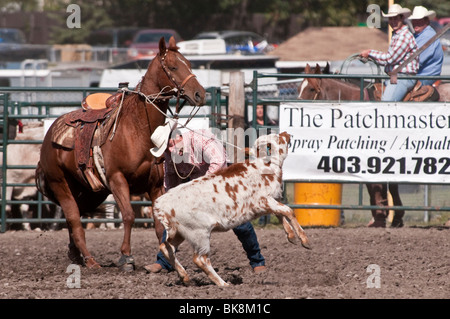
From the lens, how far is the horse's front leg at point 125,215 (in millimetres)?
6914

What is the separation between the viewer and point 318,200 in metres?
10.6

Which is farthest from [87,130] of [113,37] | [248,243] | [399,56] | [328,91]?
[113,37]

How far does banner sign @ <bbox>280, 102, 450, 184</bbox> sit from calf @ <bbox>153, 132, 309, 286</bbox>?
11.6 ft

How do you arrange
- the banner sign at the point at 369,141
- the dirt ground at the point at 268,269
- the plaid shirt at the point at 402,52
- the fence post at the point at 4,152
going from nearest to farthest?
the dirt ground at the point at 268,269 < the banner sign at the point at 369,141 < the fence post at the point at 4,152 < the plaid shirt at the point at 402,52

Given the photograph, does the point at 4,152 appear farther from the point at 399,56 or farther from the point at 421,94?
the point at 421,94

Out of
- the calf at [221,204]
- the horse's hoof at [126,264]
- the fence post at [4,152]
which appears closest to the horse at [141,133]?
the horse's hoof at [126,264]

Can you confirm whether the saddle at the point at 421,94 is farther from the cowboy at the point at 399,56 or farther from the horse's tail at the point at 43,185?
the horse's tail at the point at 43,185

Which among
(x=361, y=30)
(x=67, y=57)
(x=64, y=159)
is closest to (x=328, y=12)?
(x=361, y=30)

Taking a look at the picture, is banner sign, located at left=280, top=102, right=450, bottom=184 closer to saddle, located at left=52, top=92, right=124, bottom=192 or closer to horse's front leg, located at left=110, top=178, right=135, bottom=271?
saddle, located at left=52, top=92, right=124, bottom=192

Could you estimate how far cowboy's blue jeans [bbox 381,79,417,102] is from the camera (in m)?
10.2

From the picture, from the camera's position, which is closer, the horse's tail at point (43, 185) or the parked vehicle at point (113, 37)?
the horse's tail at point (43, 185)

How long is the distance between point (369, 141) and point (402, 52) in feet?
4.64

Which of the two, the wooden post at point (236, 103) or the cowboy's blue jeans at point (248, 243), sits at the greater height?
the wooden post at point (236, 103)

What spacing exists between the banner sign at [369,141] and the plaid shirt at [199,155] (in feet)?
10.1
